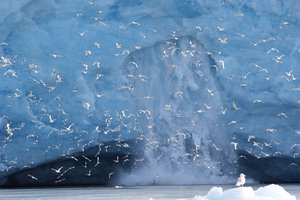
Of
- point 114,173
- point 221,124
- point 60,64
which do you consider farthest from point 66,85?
point 221,124

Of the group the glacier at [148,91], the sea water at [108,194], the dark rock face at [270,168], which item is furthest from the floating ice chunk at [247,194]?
the dark rock face at [270,168]

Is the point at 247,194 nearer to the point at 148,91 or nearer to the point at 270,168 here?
the point at 148,91

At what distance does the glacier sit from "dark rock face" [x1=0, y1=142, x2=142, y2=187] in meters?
0.02

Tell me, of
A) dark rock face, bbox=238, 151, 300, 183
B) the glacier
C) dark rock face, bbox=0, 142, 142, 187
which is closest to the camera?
the glacier

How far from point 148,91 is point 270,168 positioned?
2497 millimetres

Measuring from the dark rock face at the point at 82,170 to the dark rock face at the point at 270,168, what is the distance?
6.05ft

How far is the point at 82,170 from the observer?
11.1 meters

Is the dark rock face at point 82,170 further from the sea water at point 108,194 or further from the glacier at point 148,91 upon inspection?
the sea water at point 108,194

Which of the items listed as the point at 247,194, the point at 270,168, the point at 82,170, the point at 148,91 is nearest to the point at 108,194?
the point at 82,170

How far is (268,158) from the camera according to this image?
11.4 meters

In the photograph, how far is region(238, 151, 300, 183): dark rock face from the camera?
11.4 m

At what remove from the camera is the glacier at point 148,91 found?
10.5 m

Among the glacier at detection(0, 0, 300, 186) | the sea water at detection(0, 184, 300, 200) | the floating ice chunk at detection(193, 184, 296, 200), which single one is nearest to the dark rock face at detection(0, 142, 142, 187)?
the glacier at detection(0, 0, 300, 186)

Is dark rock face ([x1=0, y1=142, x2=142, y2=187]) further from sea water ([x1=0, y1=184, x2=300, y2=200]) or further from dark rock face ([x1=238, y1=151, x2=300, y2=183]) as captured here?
dark rock face ([x1=238, y1=151, x2=300, y2=183])
